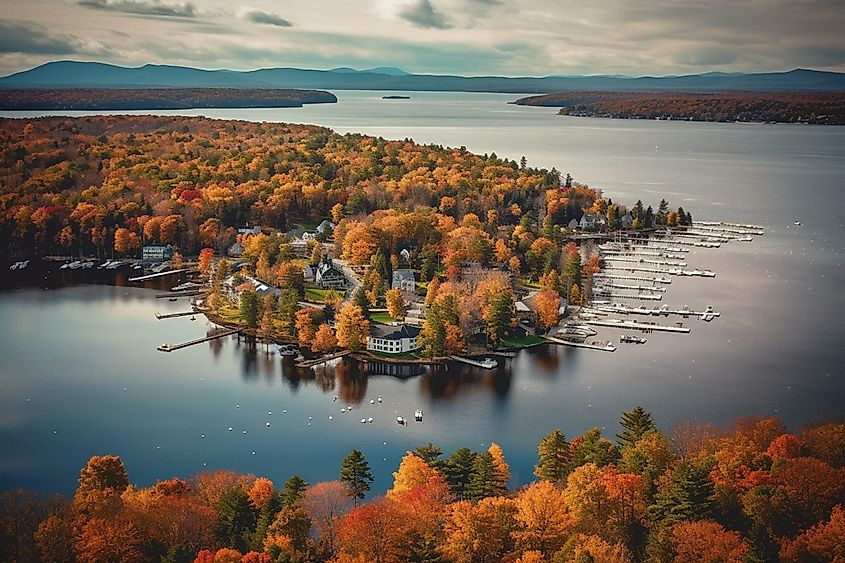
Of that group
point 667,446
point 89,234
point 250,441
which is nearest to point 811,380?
point 667,446

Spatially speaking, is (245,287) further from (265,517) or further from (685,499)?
(685,499)

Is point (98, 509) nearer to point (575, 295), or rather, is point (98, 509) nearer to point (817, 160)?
point (575, 295)

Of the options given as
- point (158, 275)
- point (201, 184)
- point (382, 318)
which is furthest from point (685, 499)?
point (201, 184)

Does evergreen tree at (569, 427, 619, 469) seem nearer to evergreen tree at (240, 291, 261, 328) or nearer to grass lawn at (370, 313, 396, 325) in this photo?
grass lawn at (370, 313, 396, 325)

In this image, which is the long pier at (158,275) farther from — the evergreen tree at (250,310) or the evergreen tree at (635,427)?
the evergreen tree at (635,427)

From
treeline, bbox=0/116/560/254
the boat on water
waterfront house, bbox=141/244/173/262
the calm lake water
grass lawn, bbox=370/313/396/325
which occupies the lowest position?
the calm lake water

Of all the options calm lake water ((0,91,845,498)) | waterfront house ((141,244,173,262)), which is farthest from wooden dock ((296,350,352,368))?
waterfront house ((141,244,173,262))

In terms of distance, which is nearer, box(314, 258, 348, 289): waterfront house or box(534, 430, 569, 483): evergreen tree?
box(534, 430, 569, 483): evergreen tree
